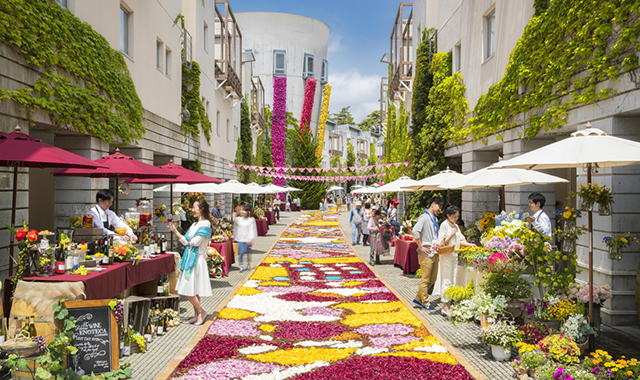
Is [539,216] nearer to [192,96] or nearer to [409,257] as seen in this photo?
[409,257]

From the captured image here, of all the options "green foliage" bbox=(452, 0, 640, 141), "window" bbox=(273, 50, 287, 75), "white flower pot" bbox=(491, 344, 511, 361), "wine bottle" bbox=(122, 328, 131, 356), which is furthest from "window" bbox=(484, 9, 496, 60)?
"window" bbox=(273, 50, 287, 75)

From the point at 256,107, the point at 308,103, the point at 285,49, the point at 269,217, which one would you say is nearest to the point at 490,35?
the point at 269,217

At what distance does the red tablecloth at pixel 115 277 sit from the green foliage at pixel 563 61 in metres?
8.09

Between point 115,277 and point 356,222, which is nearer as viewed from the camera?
point 115,277

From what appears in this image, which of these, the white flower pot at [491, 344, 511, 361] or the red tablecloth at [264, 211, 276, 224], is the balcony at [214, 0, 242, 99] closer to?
the red tablecloth at [264, 211, 276, 224]

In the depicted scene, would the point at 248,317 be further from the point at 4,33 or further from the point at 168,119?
the point at 168,119

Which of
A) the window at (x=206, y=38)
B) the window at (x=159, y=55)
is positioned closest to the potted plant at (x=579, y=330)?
the window at (x=159, y=55)

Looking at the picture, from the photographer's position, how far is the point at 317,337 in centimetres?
711

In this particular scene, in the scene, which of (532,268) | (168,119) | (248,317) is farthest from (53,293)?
(168,119)

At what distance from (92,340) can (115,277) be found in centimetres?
134

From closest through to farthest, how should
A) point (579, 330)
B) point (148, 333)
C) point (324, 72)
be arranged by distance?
point (579, 330)
point (148, 333)
point (324, 72)

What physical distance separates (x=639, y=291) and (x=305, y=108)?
161ft

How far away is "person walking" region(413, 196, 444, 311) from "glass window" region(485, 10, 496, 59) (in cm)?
772

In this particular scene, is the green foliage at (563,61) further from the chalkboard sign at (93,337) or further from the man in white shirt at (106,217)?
the man in white shirt at (106,217)
